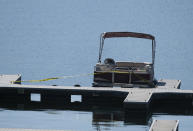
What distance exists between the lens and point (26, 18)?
87.4 m

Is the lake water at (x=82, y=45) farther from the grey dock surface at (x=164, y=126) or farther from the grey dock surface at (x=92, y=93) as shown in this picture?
the grey dock surface at (x=164, y=126)

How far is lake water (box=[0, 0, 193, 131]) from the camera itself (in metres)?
23.4

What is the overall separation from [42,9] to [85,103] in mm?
72249

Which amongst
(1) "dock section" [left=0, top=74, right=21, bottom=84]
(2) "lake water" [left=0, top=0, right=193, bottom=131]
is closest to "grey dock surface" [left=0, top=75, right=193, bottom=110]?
(1) "dock section" [left=0, top=74, right=21, bottom=84]

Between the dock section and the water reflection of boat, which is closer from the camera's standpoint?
the water reflection of boat

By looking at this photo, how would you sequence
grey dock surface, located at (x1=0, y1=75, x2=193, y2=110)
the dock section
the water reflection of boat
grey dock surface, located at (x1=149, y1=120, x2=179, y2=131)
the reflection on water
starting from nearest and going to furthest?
grey dock surface, located at (x1=149, y1=120, x2=179, y2=131) < the reflection on water < the water reflection of boat < grey dock surface, located at (x1=0, y1=75, x2=193, y2=110) < the dock section

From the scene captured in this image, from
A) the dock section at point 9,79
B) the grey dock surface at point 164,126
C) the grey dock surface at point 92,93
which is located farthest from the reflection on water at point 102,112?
the grey dock surface at point 164,126

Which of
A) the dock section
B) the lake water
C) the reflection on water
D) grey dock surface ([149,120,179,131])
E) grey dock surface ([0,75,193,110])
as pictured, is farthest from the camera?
the dock section

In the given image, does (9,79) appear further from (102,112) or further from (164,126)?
(164,126)

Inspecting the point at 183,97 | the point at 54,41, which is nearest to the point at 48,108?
the point at 183,97

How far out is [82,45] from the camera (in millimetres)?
64750

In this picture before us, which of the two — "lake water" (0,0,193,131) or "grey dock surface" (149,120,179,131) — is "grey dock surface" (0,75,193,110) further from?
"grey dock surface" (149,120,179,131)

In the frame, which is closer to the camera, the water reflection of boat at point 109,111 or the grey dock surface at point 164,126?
the grey dock surface at point 164,126

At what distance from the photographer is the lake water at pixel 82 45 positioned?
23.4 m
